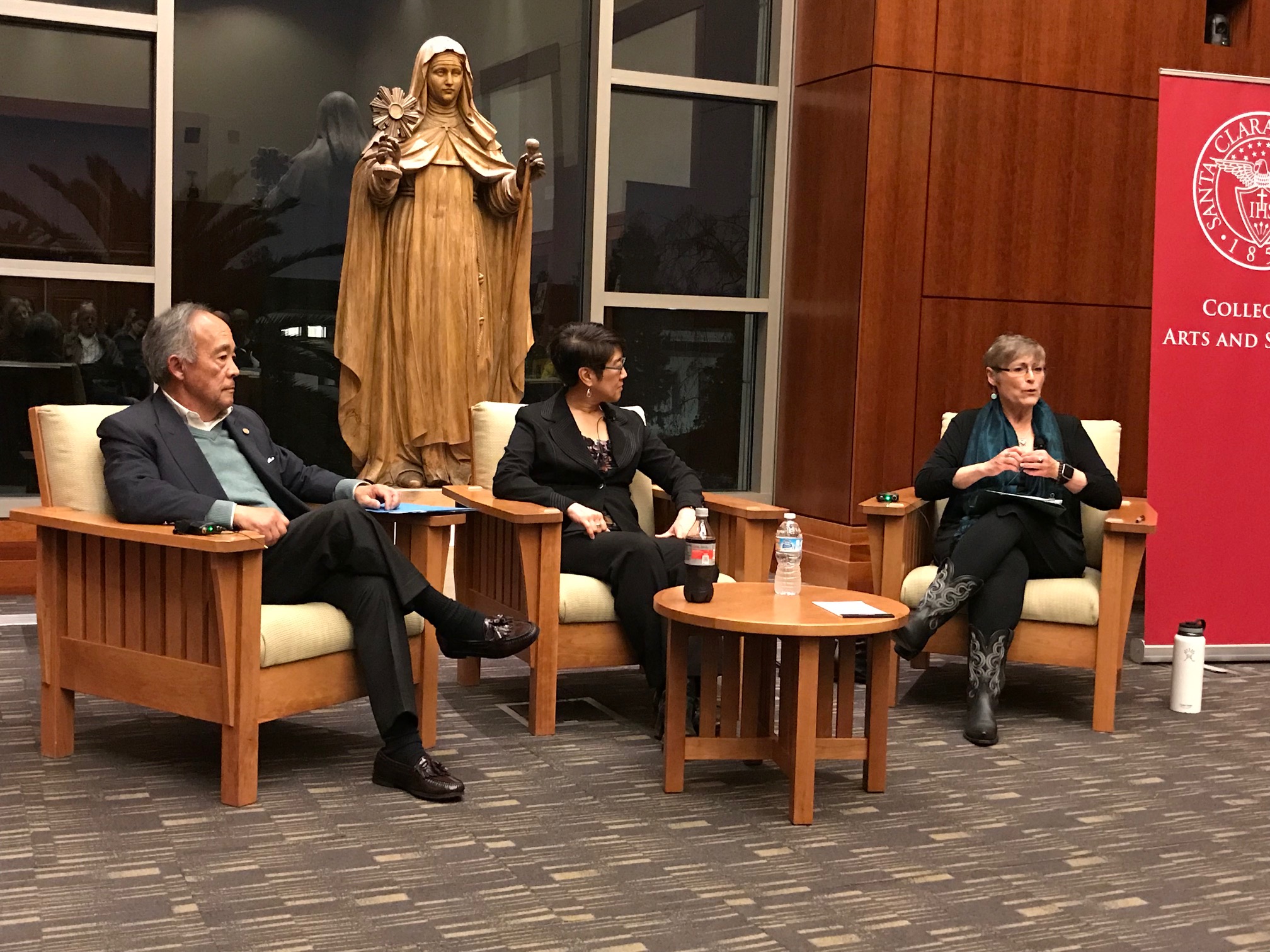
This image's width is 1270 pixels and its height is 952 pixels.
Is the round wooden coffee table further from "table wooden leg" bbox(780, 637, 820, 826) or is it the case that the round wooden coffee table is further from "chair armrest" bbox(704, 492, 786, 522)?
"chair armrest" bbox(704, 492, 786, 522)

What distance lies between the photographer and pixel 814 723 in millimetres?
3031

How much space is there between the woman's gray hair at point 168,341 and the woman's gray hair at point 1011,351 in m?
2.28

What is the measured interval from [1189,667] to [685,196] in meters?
3.27

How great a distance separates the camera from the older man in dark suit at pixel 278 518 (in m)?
3.15

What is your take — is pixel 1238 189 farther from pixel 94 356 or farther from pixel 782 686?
pixel 94 356

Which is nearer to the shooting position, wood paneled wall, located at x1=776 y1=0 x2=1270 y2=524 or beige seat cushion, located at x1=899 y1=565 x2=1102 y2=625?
beige seat cushion, located at x1=899 y1=565 x2=1102 y2=625

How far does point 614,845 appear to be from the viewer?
2.82 m

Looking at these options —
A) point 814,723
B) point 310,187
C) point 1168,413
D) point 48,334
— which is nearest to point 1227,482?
point 1168,413

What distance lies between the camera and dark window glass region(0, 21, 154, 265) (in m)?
5.34

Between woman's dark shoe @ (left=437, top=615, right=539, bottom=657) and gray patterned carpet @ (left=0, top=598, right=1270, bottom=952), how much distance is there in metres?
0.26

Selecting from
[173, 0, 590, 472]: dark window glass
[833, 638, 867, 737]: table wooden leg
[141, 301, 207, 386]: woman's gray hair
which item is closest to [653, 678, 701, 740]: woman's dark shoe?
[833, 638, 867, 737]: table wooden leg

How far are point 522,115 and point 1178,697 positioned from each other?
3.68 metres

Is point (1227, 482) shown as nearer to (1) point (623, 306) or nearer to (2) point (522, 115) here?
(1) point (623, 306)

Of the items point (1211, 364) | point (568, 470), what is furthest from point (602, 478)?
point (1211, 364)
